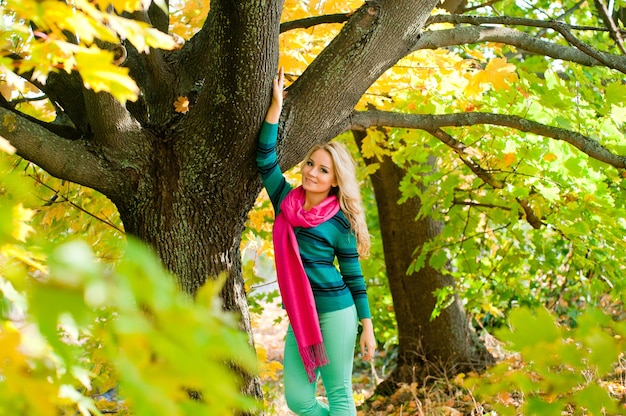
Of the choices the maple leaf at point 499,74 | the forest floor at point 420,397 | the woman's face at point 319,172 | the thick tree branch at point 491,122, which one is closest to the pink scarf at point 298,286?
the woman's face at point 319,172

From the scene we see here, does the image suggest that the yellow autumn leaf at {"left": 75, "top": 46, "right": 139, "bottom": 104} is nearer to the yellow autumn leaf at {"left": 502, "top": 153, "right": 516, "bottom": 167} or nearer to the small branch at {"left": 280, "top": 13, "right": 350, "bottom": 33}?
the small branch at {"left": 280, "top": 13, "right": 350, "bottom": 33}

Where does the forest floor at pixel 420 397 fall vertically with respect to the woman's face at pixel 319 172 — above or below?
below

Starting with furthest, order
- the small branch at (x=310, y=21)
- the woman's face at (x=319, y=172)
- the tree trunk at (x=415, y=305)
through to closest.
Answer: the tree trunk at (x=415, y=305) < the small branch at (x=310, y=21) < the woman's face at (x=319, y=172)

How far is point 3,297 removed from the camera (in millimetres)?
1165

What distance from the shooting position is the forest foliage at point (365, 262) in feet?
2.48

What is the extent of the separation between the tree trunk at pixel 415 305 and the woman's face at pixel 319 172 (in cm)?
268

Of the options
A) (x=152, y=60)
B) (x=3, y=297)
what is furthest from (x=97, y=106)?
(x=3, y=297)

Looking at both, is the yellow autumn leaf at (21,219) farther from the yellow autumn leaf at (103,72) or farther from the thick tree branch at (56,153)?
the thick tree branch at (56,153)

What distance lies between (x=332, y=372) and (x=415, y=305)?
115 inches

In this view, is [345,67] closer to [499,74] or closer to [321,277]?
[321,277]

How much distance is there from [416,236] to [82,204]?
2.88 meters

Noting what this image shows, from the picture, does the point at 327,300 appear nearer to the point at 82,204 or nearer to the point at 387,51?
the point at 387,51

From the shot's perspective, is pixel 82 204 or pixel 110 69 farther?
pixel 82 204

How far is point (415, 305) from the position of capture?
229 inches
